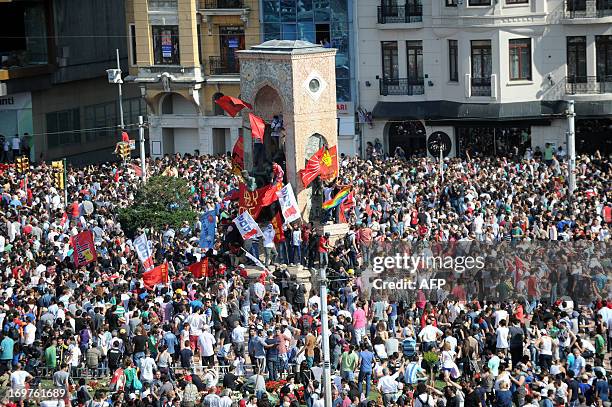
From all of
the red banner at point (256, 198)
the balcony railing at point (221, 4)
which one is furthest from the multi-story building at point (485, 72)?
the red banner at point (256, 198)

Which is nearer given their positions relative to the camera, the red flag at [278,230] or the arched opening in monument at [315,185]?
the red flag at [278,230]

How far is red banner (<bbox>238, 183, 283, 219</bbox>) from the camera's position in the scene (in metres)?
47.3

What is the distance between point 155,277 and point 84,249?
4117 millimetres

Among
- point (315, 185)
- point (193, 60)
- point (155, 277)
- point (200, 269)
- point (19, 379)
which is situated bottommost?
point (19, 379)

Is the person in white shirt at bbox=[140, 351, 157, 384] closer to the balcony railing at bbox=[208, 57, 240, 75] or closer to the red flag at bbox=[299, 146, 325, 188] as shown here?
the red flag at bbox=[299, 146, 325, 188]

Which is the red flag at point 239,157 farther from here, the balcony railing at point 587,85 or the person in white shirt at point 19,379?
the balcony railing at point 587,85

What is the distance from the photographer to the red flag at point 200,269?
4497 centimetres

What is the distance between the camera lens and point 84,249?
46344 mm

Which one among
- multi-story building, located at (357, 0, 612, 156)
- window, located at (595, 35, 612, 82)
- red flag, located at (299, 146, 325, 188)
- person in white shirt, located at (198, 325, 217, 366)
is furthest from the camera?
multi-story building, located at (357, 0, 612, 156)

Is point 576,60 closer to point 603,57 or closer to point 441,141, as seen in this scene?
point 603,57

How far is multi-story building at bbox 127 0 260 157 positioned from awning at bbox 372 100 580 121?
6.87 metres

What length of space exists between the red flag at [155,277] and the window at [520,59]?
24478 mm

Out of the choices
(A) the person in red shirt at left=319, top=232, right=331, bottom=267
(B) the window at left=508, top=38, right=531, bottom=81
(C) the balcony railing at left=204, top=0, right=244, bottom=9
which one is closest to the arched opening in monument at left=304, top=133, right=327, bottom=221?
(A) the person in red shirt at left=319, top=232, right=331, bottom=267

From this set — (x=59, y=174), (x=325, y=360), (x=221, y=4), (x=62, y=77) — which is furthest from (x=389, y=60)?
(x=325, y=360)
